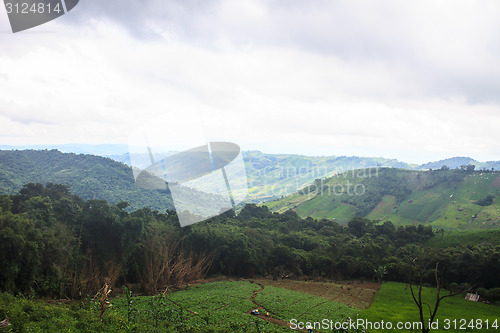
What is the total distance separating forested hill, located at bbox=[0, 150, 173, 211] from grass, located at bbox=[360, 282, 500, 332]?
45.4 metres

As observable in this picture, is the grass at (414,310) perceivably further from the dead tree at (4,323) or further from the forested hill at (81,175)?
the forested hill at (81,175)

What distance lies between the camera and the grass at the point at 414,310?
21.0 metres

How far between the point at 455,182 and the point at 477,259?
3745 inches

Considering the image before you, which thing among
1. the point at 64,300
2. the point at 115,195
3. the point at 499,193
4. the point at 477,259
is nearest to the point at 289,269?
the point at 477,259

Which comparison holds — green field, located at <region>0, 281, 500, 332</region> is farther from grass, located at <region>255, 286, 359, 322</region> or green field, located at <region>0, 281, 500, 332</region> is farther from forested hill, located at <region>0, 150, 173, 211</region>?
forested hill, located at <region>0, 150, 173, 211</region>

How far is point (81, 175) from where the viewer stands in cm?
7044

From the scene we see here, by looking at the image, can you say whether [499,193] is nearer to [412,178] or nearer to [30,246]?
[412,178]

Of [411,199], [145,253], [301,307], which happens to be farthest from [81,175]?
[411,199]

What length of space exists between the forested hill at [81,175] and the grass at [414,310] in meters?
45.4

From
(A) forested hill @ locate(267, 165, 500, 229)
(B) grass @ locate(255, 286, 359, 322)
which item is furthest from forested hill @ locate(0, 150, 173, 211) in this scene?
(A) forested hill @ locate(267, 165, 500, 229)

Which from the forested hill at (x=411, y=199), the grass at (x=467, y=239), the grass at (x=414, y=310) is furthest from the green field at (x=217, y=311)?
the forested hill at (x=411, y=199)

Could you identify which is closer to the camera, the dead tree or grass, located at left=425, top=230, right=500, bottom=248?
the dead tree

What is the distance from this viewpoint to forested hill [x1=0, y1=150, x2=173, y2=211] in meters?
61.5

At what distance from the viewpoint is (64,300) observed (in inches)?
818
